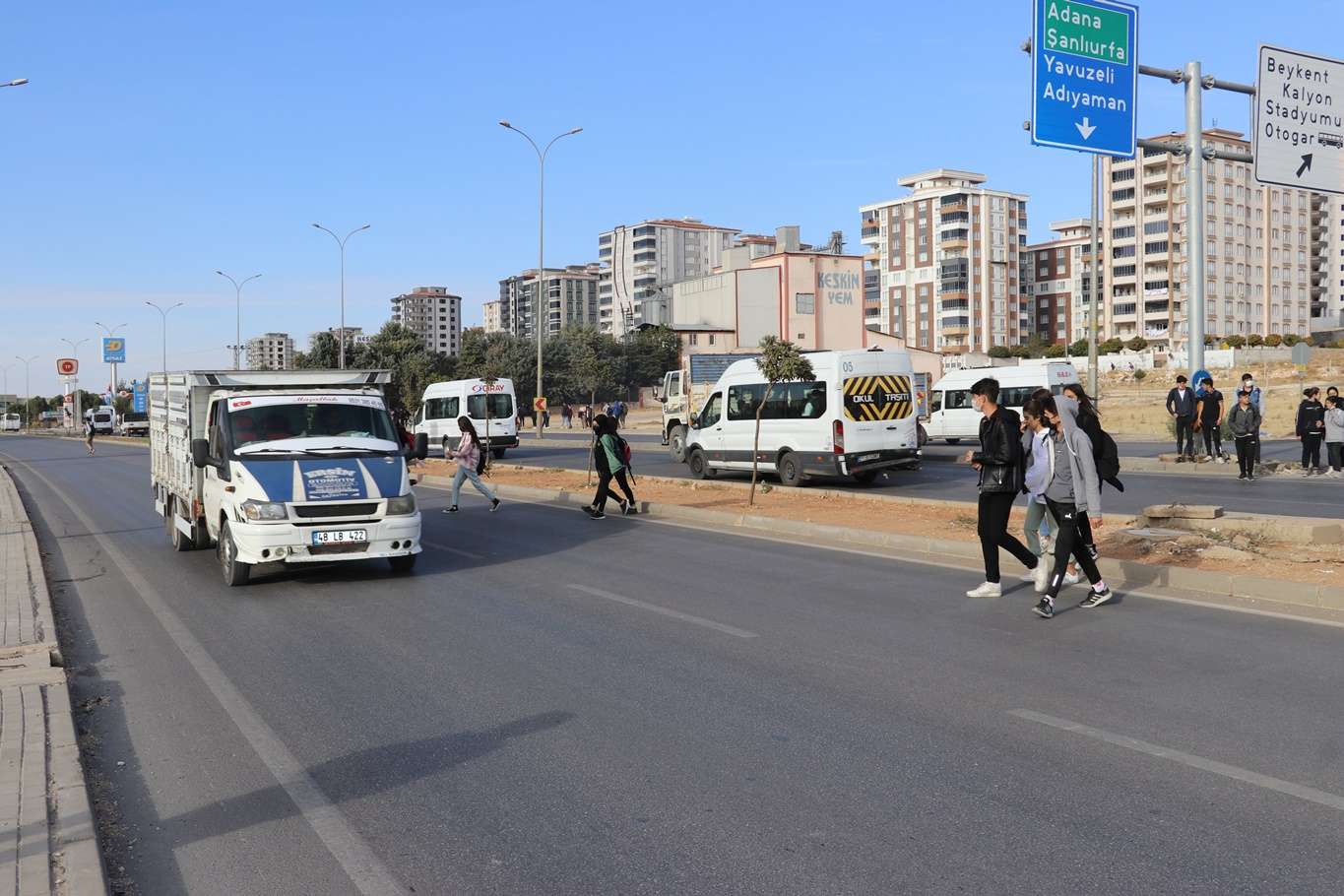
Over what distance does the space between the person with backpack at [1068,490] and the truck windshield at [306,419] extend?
6.89 metres

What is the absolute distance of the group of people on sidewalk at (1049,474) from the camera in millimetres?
9188

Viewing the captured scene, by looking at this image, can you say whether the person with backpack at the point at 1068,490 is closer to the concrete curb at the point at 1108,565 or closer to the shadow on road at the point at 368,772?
the concrete curb at the point at 1108,565

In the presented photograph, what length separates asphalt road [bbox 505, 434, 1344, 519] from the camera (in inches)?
674

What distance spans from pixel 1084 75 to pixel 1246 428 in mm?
9535

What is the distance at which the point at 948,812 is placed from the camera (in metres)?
4.65

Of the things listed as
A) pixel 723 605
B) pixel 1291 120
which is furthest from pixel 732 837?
pixel 1291 120

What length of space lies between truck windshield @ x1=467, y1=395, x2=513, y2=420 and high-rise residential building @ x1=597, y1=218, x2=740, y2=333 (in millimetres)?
120133

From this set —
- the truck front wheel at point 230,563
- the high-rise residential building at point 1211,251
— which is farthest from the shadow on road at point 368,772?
the high-rise residential building at point 1211,251

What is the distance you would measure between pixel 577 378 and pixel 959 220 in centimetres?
5735

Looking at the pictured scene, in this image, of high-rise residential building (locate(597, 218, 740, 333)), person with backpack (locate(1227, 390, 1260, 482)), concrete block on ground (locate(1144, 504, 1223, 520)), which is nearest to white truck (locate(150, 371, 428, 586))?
concrete block on ground (locate(1144, 504, 1223, 520))

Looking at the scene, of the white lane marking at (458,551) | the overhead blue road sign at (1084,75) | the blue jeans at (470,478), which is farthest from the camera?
the blue jeans at (470,478)

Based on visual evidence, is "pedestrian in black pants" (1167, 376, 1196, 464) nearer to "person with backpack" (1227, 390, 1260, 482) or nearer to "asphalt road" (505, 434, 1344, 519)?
"asphalt road" (505, 434, 1344, 519)

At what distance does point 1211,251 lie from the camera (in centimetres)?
11600

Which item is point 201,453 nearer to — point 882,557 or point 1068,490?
point 882,557
